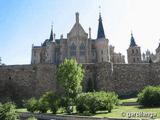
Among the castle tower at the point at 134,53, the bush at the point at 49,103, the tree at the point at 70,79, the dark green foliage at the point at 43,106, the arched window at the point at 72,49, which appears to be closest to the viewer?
the bush at the point at 49,103

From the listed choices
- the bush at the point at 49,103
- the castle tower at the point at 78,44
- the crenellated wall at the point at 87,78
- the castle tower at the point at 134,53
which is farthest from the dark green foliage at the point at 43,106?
the castle tower at the point at 134,53

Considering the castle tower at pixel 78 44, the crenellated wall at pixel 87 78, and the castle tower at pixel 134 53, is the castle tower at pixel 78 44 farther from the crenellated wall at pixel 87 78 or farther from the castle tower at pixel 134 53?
the castle tower at pixel 134 53

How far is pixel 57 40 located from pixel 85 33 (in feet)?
30.1

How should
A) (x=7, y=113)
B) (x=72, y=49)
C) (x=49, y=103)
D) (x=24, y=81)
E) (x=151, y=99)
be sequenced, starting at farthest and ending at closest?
(x=72, y=49)
(x=24, y=81)
(x=151, y=99)
(x=49, y=103)
(x=7, y=113)

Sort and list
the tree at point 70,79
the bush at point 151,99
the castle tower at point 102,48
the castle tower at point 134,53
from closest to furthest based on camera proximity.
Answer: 1. the bush at point 151,99
2. the tree at point 70,79
3. the castle tower at point 102,48
4. the castle tower at point 134,53

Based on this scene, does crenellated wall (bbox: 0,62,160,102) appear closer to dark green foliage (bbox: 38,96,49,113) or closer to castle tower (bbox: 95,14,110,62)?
dark green foliage (bbox: 38,96,49,113)

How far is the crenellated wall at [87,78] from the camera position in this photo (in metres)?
50.1

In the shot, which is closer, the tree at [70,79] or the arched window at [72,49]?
the tree at [70,79]

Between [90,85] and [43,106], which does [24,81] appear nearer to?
[90,85]

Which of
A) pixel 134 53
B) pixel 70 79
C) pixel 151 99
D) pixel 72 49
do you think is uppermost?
pixel 134 53

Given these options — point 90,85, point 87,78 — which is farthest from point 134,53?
point 90,85

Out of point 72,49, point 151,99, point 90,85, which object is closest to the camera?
point 151,99

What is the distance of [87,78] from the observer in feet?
170

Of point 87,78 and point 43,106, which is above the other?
point 87,78
